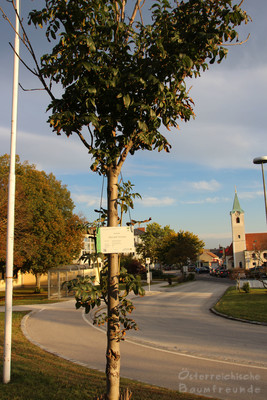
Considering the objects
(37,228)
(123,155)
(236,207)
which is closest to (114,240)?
(123,155)

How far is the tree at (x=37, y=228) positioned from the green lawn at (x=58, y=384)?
2086 centimetres

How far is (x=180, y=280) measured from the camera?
155 ft

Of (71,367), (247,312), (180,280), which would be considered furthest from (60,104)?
(180,280)

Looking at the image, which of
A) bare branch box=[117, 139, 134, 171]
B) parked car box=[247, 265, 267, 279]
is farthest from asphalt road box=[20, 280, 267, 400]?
parked car box=[247, 265, 267, 279]

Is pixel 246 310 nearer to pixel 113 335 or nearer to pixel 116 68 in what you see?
pixel 113 335

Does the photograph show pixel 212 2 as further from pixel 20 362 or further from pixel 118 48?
pixel 20 362

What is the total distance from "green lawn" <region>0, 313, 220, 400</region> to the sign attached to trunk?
2.35m

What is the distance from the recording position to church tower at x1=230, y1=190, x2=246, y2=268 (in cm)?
8444

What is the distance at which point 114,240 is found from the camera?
4223mm

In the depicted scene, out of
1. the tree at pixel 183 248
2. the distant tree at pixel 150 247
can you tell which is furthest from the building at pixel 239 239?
the tree at pixel 183 248

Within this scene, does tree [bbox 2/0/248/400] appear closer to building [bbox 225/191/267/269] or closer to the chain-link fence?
the chain-link fence

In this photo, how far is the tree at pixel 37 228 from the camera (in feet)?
92.6

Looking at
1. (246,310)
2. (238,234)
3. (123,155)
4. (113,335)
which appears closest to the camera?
(113,335)

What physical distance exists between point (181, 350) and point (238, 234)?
8026cm
